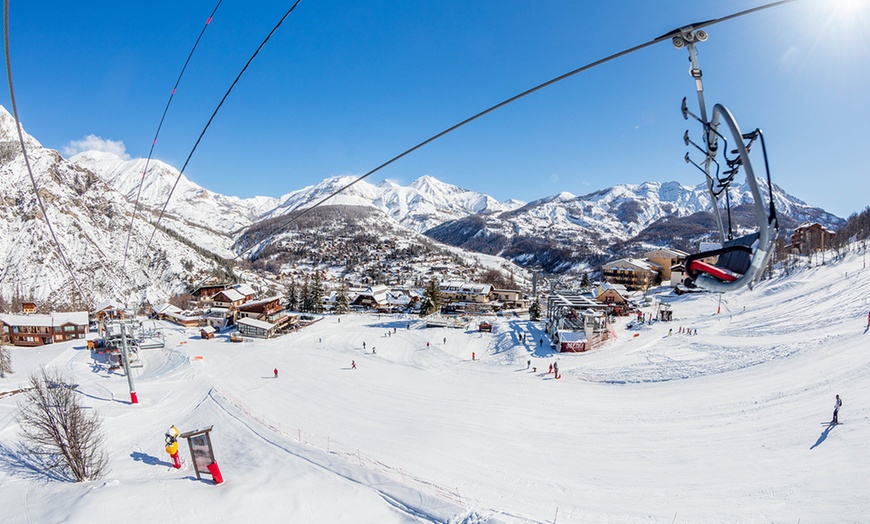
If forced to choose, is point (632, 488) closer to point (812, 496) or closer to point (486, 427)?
point (812, 496)

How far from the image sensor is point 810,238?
5703 cm

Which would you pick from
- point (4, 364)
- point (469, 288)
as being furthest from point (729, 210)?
point (469, 288)

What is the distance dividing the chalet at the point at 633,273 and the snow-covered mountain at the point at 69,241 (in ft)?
347

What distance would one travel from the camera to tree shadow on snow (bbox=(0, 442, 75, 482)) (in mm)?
12359

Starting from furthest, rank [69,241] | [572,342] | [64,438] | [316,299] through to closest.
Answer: [69,241] → [316,299] → [572,342] → [64,438]

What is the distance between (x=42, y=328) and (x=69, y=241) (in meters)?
74.9

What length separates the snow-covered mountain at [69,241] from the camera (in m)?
89.5

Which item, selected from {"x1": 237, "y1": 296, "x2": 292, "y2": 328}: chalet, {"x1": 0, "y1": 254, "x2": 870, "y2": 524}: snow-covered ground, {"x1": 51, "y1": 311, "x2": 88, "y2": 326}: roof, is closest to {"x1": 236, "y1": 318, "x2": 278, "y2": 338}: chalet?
{"x1": 237, "y1": 296, "x2": 292, "y2": 328}: chalet

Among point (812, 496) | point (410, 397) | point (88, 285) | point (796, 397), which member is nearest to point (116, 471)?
point (410, 397)

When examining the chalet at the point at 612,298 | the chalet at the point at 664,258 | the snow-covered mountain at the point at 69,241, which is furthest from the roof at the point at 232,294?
the chalet at the point at 664,258

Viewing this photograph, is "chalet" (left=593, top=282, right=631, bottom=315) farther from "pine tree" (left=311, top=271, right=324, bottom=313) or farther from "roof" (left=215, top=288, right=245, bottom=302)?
"roof" (left=215, top=288, right=245, bottom=302)

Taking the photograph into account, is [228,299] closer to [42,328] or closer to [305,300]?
[305,300]

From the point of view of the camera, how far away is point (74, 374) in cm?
3023

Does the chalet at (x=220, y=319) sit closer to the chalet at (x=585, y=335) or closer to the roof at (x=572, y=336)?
the chalet at (x=585, y=335)
